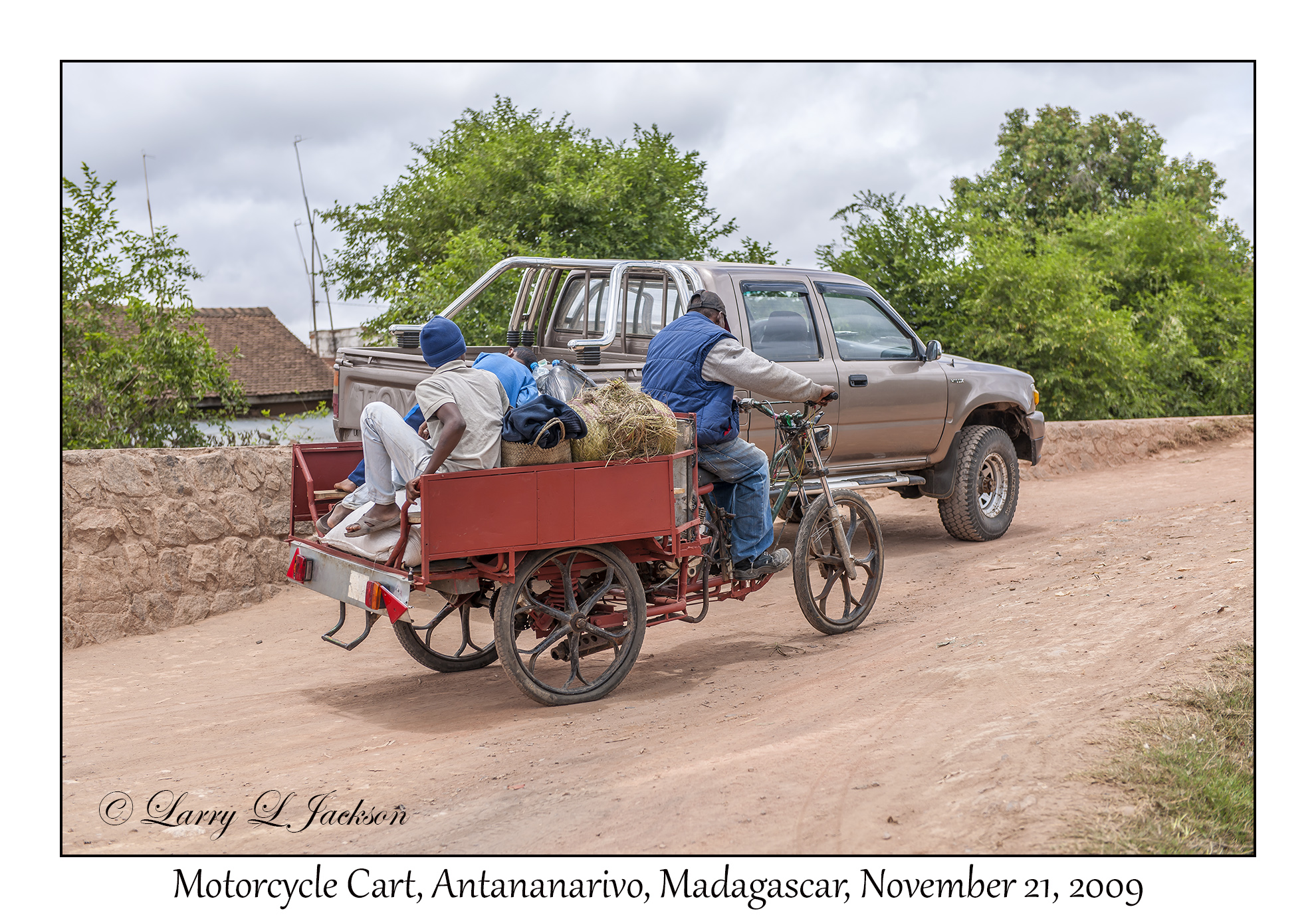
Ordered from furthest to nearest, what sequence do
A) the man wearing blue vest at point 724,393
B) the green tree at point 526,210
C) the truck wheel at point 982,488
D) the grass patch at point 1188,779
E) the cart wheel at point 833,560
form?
the green tree at point 526,210
the truck wheel at point 982,488
the cart wheel at point 833,560
the man wearing blue vest at point 724,393
the grass patch at point 1188,779

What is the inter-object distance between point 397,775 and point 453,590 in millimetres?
1000

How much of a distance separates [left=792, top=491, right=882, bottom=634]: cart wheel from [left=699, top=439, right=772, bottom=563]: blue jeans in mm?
308

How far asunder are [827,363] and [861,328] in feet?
2.13

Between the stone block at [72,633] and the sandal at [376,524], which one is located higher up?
the sandal at [376,524]

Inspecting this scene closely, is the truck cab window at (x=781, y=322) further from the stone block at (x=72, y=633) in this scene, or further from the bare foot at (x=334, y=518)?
the stone block at (x=72, y=633)

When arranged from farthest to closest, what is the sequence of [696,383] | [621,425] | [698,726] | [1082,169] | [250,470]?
[1082,169] → [250,470] → [696,383] → [621,425] → [698,726]

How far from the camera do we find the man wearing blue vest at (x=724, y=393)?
584cm

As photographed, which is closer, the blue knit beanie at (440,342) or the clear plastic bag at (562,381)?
the blue knit beanie at (440,342)

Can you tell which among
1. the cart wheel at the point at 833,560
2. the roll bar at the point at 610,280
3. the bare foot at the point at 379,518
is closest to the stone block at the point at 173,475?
the roll bar at the point at 610,280

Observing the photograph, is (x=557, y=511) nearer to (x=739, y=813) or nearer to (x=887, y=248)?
(x=739, y=813)

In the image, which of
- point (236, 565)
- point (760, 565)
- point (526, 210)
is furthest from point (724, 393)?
point (526, 210)

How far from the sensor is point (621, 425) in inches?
208

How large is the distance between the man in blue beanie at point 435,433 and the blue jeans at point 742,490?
132 cm

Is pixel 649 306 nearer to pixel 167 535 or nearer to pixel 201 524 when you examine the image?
pixel 201 524
